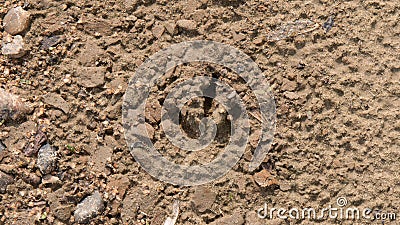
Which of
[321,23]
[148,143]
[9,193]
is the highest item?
[321,23]

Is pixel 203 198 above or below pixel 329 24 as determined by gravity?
below

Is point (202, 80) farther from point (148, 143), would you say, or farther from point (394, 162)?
point (394, 162)

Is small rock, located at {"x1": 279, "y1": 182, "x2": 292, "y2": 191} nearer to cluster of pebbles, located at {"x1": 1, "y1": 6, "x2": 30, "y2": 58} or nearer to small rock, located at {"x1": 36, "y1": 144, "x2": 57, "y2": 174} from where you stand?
small rock, located at {"x1": 36, "y1": 144, "x2": 57, "y2": 174}

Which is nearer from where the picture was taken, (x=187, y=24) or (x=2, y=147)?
(x=2, y=147)

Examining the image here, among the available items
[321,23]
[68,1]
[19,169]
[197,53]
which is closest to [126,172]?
[19,169]

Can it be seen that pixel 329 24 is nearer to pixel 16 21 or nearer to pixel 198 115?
pixel 198 115

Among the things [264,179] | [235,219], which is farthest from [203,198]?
[264,179]

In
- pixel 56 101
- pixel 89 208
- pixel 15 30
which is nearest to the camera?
pixel 89 208
